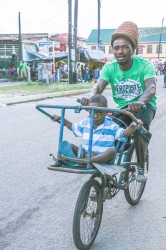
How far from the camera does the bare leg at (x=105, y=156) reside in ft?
A: 10.2

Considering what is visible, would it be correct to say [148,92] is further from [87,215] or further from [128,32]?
[87,215]

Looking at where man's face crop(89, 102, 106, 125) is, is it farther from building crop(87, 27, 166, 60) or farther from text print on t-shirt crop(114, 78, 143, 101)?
building crop(87, 27, 166, 60)

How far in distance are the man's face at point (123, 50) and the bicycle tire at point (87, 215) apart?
4.13 ft

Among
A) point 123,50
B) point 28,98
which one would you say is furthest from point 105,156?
point 28,98

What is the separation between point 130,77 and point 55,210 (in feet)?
5.17

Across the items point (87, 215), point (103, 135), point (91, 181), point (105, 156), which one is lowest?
point (87, 215)

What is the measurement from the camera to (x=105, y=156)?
315cm

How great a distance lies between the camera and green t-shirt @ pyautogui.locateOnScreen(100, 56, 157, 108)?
3.88m

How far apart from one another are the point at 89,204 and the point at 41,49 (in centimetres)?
3081

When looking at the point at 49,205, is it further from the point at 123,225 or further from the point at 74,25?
the point at 74,25

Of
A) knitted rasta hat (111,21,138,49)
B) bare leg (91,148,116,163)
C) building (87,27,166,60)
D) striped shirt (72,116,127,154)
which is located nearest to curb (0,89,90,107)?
knitted rasta hat (111,21,138,49)

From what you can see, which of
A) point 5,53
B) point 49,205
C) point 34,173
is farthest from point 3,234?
point 5,53

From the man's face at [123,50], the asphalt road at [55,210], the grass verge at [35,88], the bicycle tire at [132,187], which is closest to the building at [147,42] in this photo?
the grass verge at [35,88]

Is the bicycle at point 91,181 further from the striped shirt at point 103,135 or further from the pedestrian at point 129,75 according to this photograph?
the pedestrian at point 129,75
